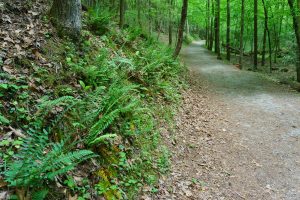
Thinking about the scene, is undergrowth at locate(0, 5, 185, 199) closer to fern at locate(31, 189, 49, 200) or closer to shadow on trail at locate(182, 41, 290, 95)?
fern at locate(31, 189, 49, 200)

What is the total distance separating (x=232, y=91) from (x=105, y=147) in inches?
359

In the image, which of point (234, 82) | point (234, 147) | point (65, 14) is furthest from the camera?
point (234, 82)

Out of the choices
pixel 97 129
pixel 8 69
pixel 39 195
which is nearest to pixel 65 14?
pixel 8 69

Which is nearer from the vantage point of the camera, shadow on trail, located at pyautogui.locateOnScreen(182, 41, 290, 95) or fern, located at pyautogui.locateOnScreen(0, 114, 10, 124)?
fern, located at pyautogui.locateOnScreen(0, 114, 10, 124)

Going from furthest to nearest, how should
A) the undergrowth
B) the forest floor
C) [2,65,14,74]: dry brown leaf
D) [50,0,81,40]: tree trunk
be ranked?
[50,0,81,40]: tree trunk, the forest floor, [2,65,14,74]: dry brown leaf, the undergrowth

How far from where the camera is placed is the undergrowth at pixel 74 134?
9.58 ft

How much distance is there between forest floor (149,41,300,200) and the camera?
16.0ft

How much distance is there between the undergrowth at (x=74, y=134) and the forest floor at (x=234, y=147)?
0.58 meters

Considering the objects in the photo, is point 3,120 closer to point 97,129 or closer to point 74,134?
point 74,134

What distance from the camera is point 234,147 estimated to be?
660 cm

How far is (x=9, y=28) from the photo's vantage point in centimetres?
514

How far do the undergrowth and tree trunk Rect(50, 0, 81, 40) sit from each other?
39 cm

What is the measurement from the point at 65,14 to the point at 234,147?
17.6 ft

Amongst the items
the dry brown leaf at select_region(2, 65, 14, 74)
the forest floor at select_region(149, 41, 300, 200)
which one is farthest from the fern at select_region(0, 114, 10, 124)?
the forest floor at select_region(149, 41, 300, 200)
